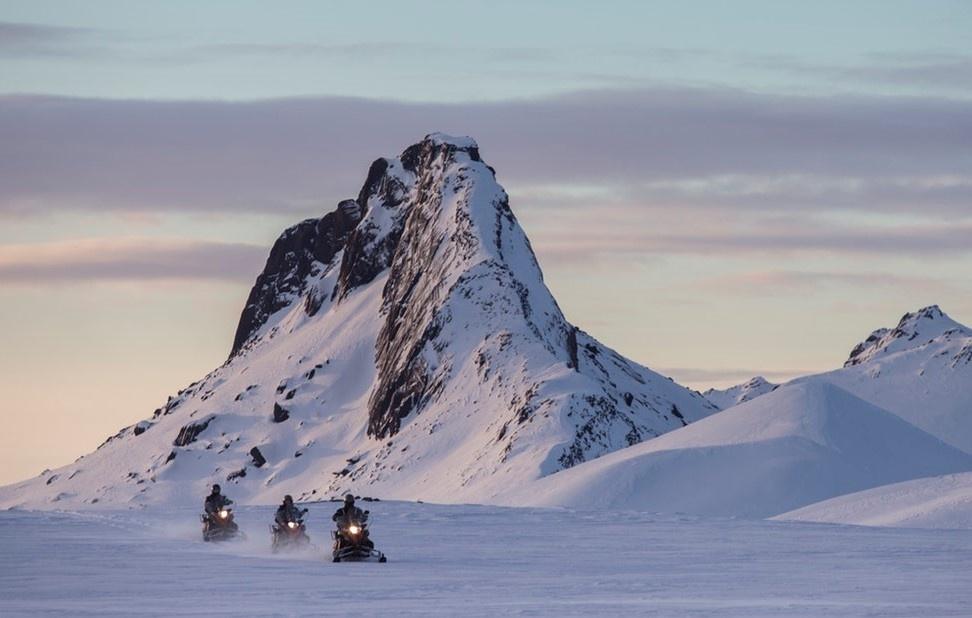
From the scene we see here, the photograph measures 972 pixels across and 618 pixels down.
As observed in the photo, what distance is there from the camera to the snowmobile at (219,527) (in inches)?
2146

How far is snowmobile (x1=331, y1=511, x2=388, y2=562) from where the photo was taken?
149 feet

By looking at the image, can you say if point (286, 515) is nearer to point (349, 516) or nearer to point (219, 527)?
point (349, 516)

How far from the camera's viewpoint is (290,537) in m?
50.8

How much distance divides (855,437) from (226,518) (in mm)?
56966

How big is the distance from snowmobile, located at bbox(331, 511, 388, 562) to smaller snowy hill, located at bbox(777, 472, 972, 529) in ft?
77.6

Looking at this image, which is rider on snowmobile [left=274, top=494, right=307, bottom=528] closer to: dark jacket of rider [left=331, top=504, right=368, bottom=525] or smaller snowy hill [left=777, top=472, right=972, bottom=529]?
dark jacket of rider [left=331, top=504, right=368, bottom=525]

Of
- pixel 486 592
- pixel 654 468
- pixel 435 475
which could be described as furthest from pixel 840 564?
pixel 435 475

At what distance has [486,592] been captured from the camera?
36.4 metres

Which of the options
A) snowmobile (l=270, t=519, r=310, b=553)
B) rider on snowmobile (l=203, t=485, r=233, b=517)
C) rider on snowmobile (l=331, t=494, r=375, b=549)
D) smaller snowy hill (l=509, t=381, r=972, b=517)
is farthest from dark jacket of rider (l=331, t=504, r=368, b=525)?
smaller snowy hill (l=509, t=381, r=972, b=517)

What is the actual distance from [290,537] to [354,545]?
537cm

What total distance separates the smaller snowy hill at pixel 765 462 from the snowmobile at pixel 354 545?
47888 millimetres

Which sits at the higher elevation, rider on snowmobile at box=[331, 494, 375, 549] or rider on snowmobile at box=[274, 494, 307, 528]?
rider on snowmobile at box=[274, 494, 307, 528]

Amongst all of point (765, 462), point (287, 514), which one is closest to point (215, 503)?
point (287, 514)

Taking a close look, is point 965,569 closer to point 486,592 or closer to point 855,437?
point 486,592
